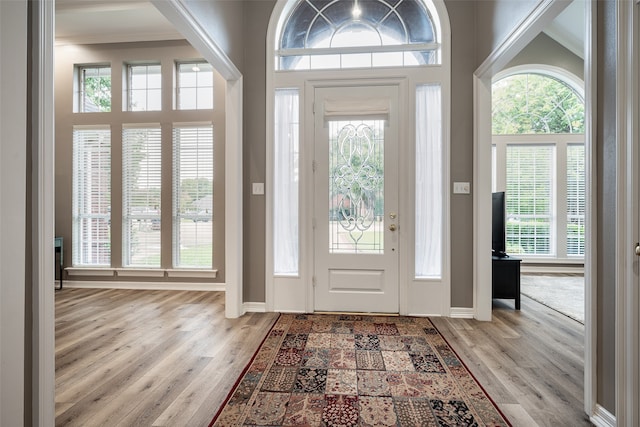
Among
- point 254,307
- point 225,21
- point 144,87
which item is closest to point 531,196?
point 254,307

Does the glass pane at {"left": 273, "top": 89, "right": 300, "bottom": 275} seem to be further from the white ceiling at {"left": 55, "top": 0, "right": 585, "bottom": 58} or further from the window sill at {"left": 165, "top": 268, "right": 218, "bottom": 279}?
the white ceiling at {"left": 55, "top": 0, "right": 585, "bottom": 58}

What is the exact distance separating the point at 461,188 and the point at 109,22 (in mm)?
4647

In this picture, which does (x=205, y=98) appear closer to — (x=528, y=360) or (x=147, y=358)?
(x=147, y=358)

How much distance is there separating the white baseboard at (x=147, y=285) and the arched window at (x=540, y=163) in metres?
4.98

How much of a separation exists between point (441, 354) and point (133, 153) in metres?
4.38

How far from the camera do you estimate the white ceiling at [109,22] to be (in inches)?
150

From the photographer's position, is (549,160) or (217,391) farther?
(549,160)

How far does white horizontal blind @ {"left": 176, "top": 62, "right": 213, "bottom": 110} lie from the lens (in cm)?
448

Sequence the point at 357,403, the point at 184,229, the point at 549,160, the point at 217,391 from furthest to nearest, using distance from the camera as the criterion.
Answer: the point at 549,160 → the point at 184,229 → the point at 217,391 → the point at 357,403

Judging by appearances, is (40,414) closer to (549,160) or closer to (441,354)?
(441,354)

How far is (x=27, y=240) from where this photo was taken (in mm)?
1238

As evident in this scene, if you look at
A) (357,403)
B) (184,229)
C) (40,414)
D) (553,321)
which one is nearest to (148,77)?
(184,229)

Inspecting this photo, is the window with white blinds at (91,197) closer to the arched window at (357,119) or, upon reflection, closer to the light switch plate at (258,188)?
the light switch plate at (258,188)

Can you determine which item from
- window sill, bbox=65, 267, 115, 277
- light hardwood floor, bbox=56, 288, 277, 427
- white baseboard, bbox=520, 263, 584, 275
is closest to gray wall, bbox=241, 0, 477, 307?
light hardwood floor, bbox=56, 288, 277, 427
